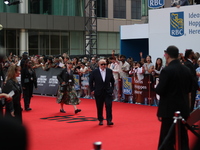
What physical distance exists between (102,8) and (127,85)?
33.8 meters

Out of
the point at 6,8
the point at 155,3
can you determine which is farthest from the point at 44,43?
the point at 155,3

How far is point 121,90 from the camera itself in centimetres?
→ 1728

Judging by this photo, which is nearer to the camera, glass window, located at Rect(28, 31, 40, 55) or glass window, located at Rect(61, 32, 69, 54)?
glass window, located at Rect(28, 31, 40, 55)

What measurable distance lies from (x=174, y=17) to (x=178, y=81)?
45.4 feet

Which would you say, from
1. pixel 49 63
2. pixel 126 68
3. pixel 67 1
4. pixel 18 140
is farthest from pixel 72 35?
pixel 18 140

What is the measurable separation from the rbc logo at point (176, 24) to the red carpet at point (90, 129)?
5.54 m

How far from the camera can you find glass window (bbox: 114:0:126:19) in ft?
167

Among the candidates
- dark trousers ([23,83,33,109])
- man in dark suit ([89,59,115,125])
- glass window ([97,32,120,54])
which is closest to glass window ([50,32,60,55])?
glass window ([97,32,120,54])

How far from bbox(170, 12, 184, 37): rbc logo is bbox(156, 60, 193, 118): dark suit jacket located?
13371mm

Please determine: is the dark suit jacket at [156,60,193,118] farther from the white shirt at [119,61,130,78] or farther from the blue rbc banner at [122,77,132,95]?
the white shirt at [119,61,130,78]

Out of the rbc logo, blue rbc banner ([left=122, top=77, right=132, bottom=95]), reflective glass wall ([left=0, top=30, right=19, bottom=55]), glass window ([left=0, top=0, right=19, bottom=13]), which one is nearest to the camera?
blue rbc banner ([left=122, top=77, right=132, bottom=95])

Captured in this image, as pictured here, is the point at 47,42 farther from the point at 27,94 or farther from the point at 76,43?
the point at 27,94

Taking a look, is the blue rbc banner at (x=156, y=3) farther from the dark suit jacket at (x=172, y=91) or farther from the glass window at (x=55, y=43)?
the glass window at (x=55, y=43)

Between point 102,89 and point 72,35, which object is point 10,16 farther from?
point 102,89
